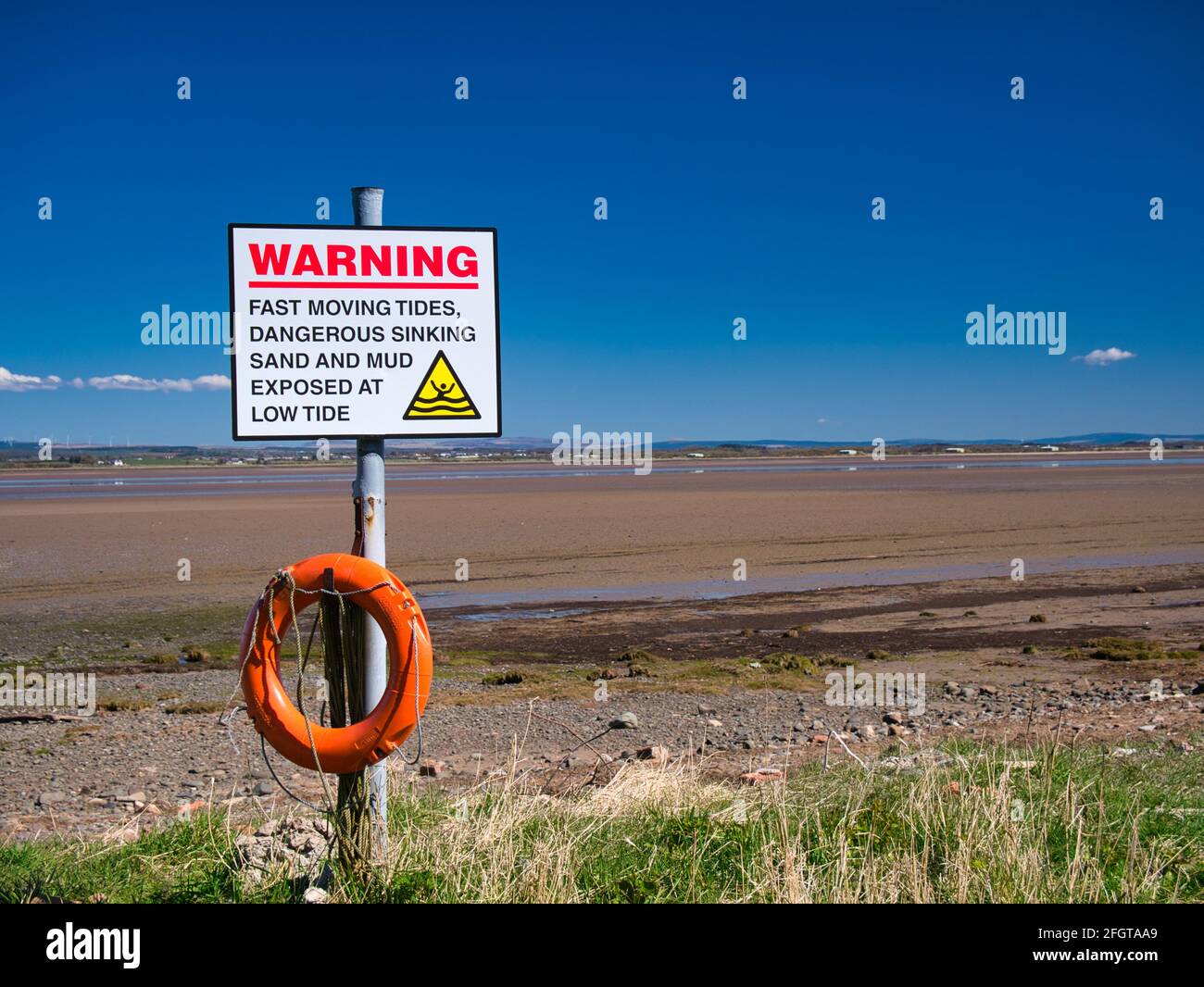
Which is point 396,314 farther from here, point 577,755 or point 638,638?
point 638,638

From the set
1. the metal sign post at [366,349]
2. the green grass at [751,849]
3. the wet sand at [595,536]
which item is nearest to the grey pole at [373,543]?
the metal sign post at [366,349]

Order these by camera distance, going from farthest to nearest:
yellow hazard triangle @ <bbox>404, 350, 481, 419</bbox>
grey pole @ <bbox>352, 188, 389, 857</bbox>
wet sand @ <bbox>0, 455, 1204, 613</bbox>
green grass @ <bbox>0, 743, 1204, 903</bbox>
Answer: wet sand @ <bbox>0, 455, 1204, 613</bbox>, yellow hazard triangle @ <bbox>404, 350, 481, 419</bbox>, grey pole @ <bbox>352, 188, 389, 857</bbox>, green grass @ <bbox>0, 743, 1204, 903</bbox>

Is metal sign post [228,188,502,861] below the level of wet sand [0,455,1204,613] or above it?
above

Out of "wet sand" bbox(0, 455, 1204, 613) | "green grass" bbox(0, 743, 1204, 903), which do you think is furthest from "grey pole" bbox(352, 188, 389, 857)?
"wet sand" bbox(0, 455, 1204, 613)

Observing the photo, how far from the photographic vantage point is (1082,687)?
9250mm

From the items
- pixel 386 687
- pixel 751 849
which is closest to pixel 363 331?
pixel 386 687

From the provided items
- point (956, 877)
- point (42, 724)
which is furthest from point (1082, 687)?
point (42, 724)

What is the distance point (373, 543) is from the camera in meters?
4.05

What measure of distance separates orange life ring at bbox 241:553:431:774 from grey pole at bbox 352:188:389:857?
10 cm

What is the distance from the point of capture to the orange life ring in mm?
3787

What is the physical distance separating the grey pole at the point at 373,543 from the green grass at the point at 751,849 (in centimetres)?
18

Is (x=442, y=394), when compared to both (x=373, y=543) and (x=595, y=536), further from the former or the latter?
(x=595, y=536)

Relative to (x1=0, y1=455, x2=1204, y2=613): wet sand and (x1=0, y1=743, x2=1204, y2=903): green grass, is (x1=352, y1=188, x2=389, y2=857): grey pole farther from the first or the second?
(x1=0, y1=455, x2=1204, y2=613): wet sand

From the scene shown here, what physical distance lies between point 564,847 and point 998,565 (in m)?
16.3
